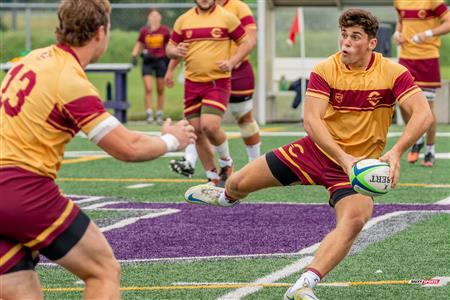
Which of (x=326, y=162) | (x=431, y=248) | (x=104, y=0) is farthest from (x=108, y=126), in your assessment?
(x=431, y=248)

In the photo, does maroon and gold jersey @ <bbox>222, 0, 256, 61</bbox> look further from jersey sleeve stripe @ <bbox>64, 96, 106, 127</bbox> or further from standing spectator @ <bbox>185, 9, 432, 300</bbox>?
jersey sleeve stripe @ <bbox>64, 96, 106, 127</bbox>

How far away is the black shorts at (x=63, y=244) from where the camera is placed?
5082 millimetres

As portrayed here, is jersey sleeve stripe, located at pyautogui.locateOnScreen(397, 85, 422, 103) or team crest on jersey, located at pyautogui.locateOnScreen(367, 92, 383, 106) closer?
jersey sleeve stripe, located at pyautogui.locateOnScreen(397, 85, 422, 103)

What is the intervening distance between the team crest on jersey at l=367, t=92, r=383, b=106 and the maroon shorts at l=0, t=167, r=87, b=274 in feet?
8.70

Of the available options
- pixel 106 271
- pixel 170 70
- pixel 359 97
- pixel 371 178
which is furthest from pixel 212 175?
pixel 106 271

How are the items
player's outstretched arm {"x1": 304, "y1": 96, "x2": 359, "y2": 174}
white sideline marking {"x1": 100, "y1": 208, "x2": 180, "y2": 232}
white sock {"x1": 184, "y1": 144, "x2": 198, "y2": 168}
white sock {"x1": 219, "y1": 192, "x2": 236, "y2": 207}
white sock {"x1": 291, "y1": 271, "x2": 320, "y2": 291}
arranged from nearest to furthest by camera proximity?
white sock {"x1": 291, "y1": 271, "x2": 320, "y2": 291} < player's outstretched arm {"x1": 304, "y1": 96, "x2": 359, "y2": 174} < white sock {"x1": 219, "y1": 192, "x2": 236, "y2": 207} < white sideline marking {"x1": 100, "y1": 208, "x2": 180, "y2": 232} < white sock {"x1": 184, "y1": 144, "x2": 198, "y2": 168}

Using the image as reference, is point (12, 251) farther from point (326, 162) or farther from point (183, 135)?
point (326, 162)

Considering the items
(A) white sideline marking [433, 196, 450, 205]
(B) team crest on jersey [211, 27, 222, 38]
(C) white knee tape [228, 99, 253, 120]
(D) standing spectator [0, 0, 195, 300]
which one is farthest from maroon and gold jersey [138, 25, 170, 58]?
(D) standing spectator [0, 0, 195, 300]

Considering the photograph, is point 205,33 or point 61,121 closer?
point 61,121

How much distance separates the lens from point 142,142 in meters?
5.23

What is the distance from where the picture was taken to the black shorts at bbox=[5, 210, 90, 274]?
508cm

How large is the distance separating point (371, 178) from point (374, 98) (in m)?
0.79

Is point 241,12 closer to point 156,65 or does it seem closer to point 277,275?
point 277,275

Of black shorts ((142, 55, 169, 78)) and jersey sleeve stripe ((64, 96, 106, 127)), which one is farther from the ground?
jersey sleeve stripe ((64, 96, 106, 127))
